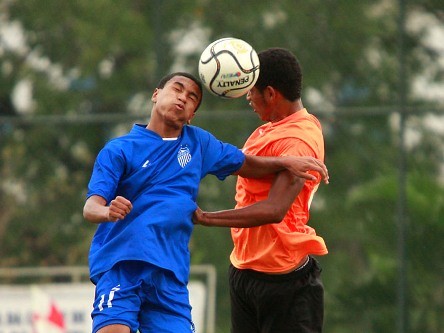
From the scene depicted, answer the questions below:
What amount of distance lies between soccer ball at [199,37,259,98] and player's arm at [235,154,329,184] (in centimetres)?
36

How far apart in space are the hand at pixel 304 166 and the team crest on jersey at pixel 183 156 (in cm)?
51

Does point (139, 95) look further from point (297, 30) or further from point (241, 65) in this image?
point (241, 65)

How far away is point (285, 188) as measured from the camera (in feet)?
20.4

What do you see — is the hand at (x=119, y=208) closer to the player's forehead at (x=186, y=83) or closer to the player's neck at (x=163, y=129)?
the player's neck at (x=163, y=129)

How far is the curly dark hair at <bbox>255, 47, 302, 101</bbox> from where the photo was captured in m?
6.43

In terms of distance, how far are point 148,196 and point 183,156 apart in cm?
30

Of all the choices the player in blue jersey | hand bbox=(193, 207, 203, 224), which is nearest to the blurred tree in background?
the player in blue jersey

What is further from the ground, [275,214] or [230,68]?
[230,68]

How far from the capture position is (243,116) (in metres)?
11.1

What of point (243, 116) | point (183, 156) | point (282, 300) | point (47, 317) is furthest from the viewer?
point (243, 116)

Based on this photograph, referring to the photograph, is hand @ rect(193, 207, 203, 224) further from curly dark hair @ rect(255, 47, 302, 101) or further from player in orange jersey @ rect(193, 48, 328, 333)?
curly dark hair @ rect(255, 47, 302, 101)

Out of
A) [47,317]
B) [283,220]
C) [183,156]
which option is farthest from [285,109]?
[47,317]

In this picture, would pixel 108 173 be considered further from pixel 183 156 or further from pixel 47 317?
pixel 47 317

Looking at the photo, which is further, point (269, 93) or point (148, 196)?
point (269, 93)
